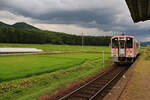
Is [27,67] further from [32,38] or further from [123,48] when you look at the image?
[32,38]

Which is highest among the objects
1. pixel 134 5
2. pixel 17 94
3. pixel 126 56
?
pixel 134 5

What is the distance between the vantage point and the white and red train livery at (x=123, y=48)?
18.0m

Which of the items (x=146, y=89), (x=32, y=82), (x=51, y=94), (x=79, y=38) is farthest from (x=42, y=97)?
(x=79, y=38)

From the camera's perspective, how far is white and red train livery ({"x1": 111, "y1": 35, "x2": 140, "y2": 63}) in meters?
18.0

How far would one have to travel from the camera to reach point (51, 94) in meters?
8.10

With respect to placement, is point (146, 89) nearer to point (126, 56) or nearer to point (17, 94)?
point (17, 94)

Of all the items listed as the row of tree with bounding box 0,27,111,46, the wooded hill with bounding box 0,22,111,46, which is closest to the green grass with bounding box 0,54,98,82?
the row of tree with bounding box 0,27,111,46

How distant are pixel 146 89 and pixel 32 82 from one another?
7101 mm

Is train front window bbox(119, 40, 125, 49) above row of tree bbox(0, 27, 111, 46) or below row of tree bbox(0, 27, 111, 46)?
below

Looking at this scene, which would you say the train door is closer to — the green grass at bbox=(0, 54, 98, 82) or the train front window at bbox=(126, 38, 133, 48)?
the train front window at bbox=(126, 38, 133, 48)

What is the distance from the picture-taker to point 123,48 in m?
18.2

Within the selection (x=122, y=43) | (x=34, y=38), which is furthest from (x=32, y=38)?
(x=122, y=43)

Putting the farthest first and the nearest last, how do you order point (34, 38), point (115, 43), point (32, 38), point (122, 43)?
point (34, 38)
point (32, 38)
point (115, 43)
point (122, 43)

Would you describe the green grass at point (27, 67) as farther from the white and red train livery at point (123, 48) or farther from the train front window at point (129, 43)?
the train front window at point (129, 43)
